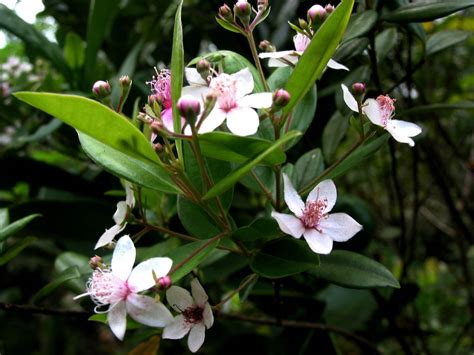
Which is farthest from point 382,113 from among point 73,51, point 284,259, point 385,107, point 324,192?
point 73,51

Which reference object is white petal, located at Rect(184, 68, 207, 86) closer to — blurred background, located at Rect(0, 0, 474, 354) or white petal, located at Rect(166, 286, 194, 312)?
blurred background, located at Rect(0, 0, 474, 354)

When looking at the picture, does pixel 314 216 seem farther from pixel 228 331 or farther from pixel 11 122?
pixel 11 122

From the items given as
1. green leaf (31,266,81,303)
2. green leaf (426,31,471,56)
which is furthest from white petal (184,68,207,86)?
green leaf (426,31,471,56)

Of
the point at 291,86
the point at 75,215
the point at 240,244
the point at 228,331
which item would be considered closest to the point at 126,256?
the point at 240,244

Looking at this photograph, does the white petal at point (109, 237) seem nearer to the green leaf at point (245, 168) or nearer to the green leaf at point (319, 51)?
the green leaf at point (245, 168)

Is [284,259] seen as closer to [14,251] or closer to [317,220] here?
[317,220]

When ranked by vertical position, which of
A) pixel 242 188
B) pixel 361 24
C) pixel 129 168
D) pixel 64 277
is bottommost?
pixel 242 188
